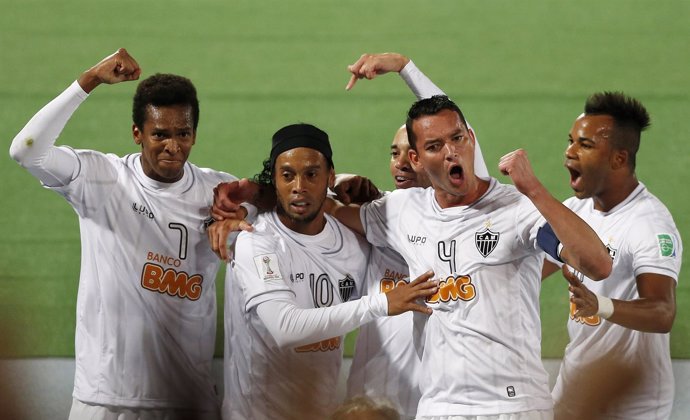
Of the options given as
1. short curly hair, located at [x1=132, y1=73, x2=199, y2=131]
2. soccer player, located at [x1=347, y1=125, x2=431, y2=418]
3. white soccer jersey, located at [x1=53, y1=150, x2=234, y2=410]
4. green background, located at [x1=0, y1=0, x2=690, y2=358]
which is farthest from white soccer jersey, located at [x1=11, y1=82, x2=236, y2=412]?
green background, located at [x1=0, y1=0, x2=690, y2=358]

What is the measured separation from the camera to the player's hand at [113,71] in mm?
3500

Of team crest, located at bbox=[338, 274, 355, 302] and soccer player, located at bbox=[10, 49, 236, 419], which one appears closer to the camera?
team crest, located at bbox=[338, 274, 355, 302]

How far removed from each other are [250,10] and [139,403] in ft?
13.2

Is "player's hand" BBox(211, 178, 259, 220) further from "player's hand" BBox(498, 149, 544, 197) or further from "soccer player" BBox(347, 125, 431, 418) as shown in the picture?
"player's hand" BBox(498, 149, 544, 197)

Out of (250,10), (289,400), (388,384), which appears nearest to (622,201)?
(388,384)

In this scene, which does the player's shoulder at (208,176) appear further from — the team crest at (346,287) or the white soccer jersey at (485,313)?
the white soccer jersey at (485,313)

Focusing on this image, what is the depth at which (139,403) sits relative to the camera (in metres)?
3.79

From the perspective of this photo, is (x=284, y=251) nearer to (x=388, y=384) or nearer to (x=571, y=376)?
(x=388, y=384)

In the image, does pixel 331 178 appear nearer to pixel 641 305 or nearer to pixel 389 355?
pixel 389 355

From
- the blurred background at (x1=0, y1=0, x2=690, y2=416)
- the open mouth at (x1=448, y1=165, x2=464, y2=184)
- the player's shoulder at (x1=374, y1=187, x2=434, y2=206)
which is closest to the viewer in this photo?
the open mouth at (x1=448, y1=165, x2=464, y2=184)

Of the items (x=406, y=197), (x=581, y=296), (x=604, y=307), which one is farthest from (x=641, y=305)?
(x=406, y=197)

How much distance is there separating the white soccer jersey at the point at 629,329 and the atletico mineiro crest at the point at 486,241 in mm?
745

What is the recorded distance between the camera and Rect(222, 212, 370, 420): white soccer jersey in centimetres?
345

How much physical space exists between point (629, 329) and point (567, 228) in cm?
111
